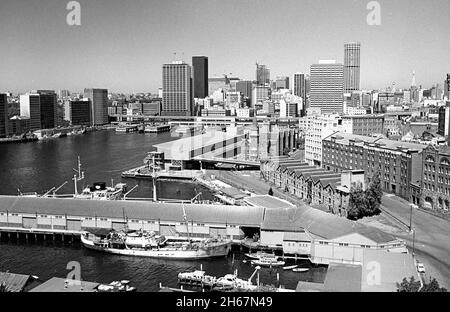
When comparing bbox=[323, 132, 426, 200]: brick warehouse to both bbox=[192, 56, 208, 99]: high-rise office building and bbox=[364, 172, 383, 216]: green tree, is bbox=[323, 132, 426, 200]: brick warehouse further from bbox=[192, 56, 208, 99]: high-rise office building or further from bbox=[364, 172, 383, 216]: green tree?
bbox=[192, 56, 208, 99]: high-rise office building

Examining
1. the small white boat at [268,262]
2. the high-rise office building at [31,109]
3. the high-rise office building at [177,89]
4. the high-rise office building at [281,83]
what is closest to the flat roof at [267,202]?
the small white boat at [268,262]

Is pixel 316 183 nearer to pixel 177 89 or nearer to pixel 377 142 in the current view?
pixel 377 142

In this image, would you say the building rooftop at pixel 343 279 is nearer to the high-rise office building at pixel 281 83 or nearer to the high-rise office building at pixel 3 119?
the high-rise office building at pixel 3 119

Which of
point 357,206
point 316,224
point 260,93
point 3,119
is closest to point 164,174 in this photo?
point 357,206

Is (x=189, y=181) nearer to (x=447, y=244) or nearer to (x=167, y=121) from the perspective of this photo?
(x=447, y=244)
